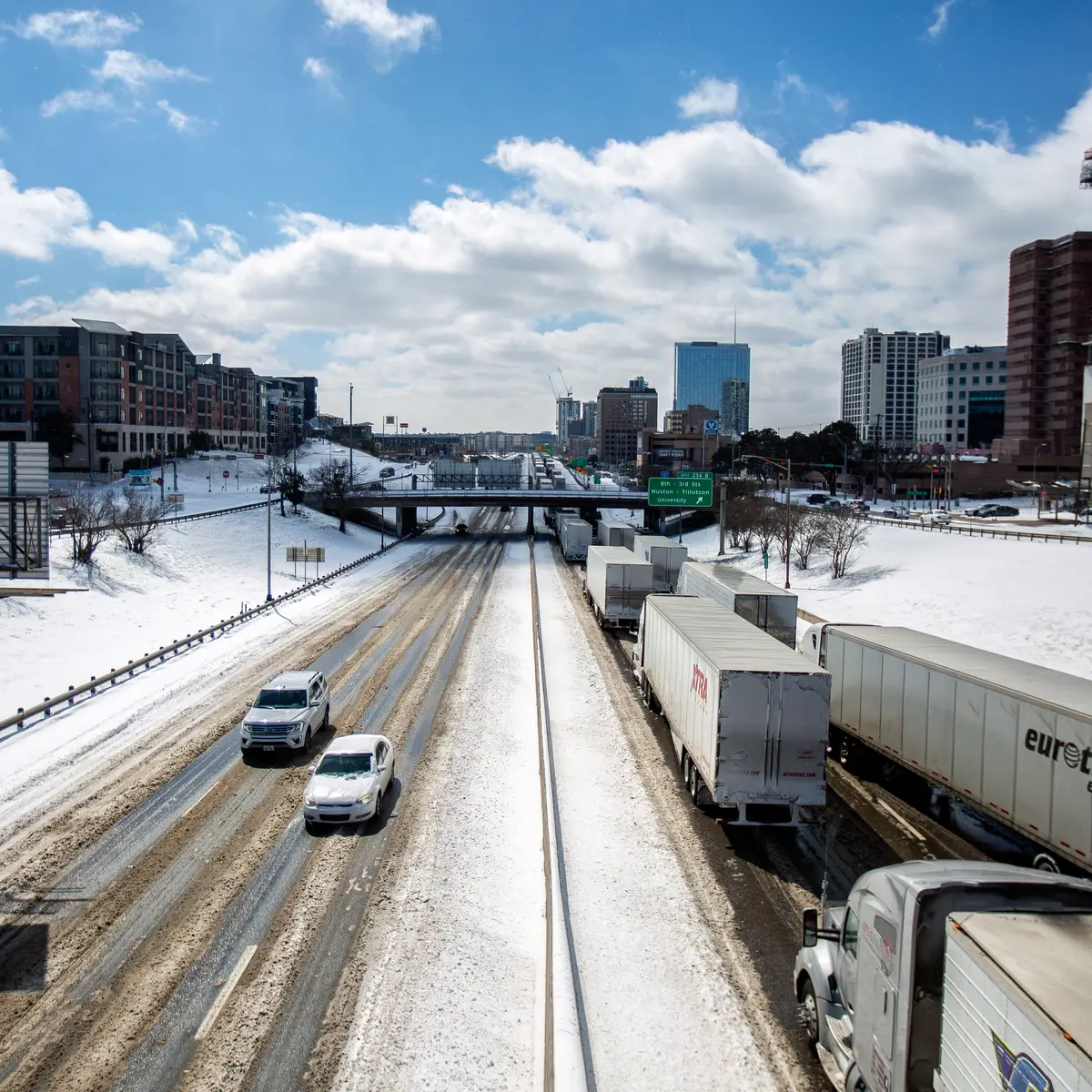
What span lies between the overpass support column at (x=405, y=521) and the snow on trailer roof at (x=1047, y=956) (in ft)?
325

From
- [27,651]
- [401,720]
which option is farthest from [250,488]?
[401,720]

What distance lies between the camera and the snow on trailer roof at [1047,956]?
6.39m

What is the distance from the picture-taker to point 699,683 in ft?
62.5

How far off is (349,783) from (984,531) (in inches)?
2091

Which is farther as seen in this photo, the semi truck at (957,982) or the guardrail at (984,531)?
the guardrail at (984,531)

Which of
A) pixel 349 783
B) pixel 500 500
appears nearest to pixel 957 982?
pixel 349 783

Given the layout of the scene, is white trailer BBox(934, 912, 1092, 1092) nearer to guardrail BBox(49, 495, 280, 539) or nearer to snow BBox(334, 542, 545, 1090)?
snow BBox(334, 542, 545, 1090)

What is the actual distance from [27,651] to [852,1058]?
3453 centimetres

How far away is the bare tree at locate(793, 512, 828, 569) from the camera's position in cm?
6169

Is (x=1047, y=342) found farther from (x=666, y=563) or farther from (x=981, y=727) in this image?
(x=981, y=727)

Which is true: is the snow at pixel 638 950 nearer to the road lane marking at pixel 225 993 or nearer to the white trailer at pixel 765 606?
the road lane marking at pixel 225 993

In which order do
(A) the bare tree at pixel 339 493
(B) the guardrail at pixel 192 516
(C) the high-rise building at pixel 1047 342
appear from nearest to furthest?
1. (B) the guardrail at pixel 192 516
2. (A) the bare tree at pixel 339 493
3. (C) the high-rise building at pixel 1047 342

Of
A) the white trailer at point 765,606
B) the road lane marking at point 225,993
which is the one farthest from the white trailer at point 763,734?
the white trailer at point 765,606

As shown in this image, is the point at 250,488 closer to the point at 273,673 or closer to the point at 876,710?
the point at 273,673
